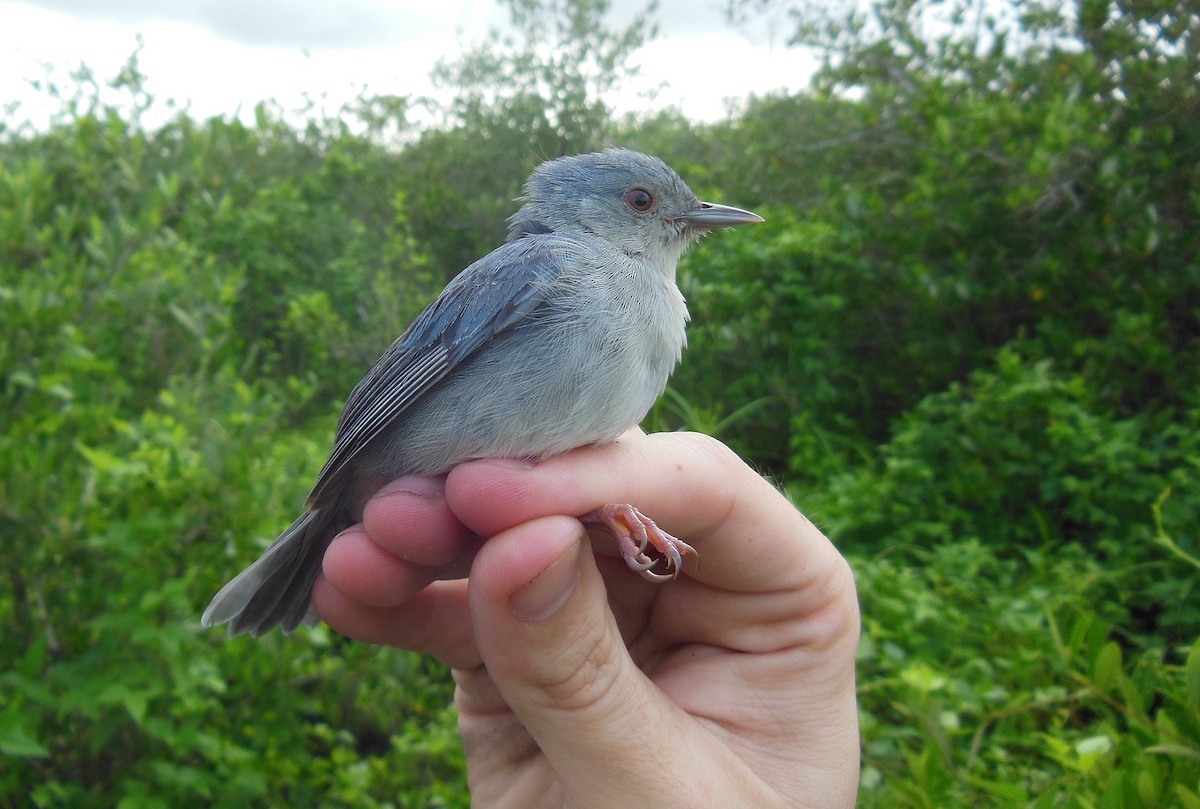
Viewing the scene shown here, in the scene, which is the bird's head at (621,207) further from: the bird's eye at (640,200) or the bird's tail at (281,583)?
the bird's tail at (281,583)

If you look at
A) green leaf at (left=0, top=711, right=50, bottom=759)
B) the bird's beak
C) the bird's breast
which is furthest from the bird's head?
green leaf at (left=0, top=711, right=50, bottom=759)

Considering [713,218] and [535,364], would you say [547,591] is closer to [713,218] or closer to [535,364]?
[535,364]

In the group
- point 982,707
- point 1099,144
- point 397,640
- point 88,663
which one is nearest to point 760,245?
point 1099,144

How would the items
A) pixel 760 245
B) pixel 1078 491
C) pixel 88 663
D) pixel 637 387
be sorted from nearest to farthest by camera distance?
1. pixel 637 387
2. pixel 88 663
3. pixel 1078 491
4. pixel 760 245

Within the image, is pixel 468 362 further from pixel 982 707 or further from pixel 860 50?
pixel 860 50

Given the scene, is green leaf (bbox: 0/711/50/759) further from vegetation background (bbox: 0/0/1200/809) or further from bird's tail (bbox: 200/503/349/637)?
bird's tail (bbox: 200/503/349/637)

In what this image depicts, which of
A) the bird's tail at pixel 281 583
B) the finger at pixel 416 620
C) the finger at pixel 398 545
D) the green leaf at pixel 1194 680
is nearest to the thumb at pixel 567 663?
the finger at pixel 398 545
